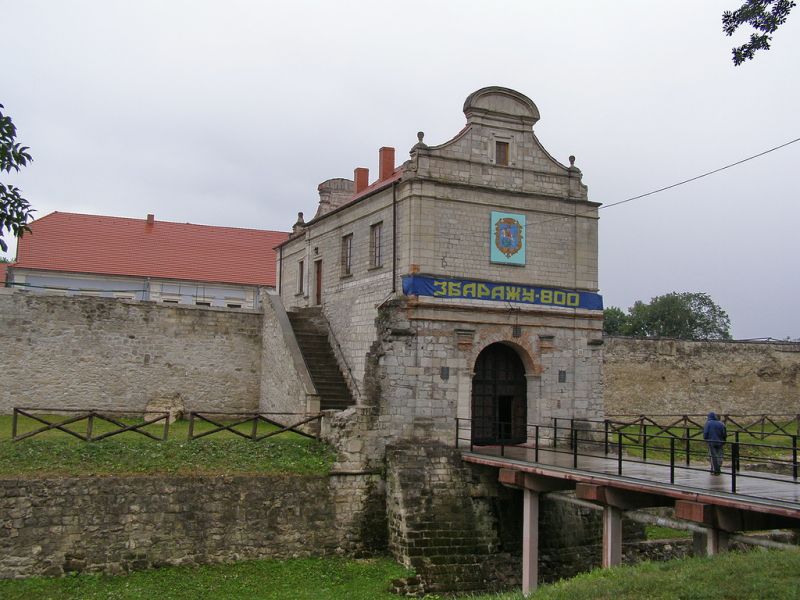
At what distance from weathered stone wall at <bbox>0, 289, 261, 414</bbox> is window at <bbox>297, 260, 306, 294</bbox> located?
Answer: 2178 millimetres

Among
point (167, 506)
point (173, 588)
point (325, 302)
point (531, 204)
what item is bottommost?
point (173, 588)

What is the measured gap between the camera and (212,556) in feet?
54.1

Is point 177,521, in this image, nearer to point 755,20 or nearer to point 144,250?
point 755,20

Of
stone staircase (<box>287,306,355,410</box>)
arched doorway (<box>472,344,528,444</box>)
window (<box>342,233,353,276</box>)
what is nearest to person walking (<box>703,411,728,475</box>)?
arched doorway (<box>472,344,528,444</box>)

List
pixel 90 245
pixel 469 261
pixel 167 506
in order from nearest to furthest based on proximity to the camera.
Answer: pixel 167 506 → pixel 469 261 → pixel 90 245

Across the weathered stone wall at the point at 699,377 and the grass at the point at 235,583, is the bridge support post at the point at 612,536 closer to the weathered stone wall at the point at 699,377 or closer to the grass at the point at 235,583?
the grass at the point at 235,583

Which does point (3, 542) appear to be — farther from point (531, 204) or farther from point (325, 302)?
point (531, 204)

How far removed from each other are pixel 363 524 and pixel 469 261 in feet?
21.6

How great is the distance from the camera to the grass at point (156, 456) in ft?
53.6

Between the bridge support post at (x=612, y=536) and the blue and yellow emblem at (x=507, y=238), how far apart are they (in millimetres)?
7651

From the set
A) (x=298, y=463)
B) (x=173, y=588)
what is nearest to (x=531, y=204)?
(x=298, y=463)

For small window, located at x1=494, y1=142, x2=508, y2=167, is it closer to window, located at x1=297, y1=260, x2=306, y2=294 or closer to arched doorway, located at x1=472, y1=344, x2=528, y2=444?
arched doorway, located at x1=472, y1=344, x2=528, y2=444

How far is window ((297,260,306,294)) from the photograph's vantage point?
2706 centimetres

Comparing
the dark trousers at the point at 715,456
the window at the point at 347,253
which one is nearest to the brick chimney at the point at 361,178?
the window at the point at 347,253
